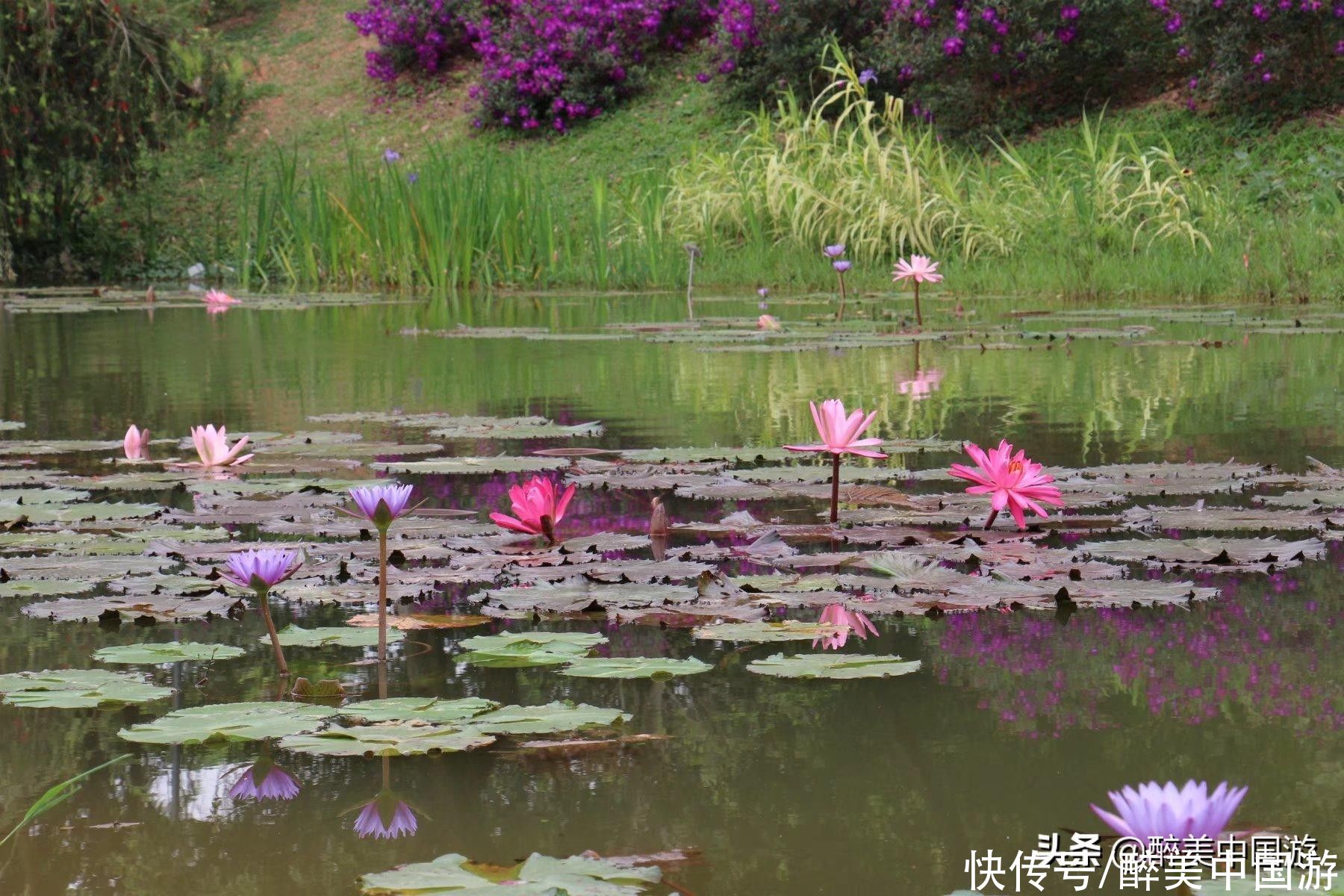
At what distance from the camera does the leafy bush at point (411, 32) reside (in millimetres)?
17969

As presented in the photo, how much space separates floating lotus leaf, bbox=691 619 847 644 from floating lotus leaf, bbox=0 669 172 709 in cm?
52

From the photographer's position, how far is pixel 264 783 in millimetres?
1145

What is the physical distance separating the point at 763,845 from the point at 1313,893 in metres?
0.33

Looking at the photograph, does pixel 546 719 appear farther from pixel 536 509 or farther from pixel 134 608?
pixel 536 509

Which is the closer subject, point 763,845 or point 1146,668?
point 763,845

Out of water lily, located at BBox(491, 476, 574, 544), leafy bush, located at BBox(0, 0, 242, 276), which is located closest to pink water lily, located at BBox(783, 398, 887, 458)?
water lily, located at BBox(491, 476, 574, 544)

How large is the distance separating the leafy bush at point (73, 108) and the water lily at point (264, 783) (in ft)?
38.7

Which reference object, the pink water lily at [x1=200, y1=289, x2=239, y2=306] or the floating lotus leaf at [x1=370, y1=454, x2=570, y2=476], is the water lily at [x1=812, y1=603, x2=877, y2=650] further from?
the pink water lily at [x1=200, y1=289, x2=239, y2=306]

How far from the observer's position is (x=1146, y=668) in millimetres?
1429

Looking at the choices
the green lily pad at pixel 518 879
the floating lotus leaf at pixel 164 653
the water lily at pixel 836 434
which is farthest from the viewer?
the water lily at pixel 836 434

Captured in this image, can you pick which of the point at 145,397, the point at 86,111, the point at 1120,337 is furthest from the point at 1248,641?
the point at 86,111

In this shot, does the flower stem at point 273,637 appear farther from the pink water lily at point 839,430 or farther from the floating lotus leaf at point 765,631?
the pink water lily at point 839,430

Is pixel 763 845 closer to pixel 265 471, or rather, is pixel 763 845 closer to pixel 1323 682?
pixel 1323 682

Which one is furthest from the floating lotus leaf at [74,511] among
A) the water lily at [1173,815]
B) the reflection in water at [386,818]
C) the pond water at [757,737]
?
the water lily at [1173,815]
